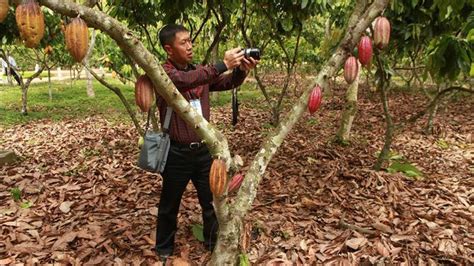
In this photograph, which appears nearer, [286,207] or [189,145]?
[189,145]

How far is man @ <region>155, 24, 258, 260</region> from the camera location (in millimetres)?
1742

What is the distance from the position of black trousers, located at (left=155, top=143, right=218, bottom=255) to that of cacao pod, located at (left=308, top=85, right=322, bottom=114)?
0.75 m

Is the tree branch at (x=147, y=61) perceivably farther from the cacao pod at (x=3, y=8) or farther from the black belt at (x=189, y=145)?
→ the black belt at (x=189, y=145)

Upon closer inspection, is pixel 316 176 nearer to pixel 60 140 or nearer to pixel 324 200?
pixel 324 200

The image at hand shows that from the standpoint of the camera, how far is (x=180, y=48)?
1.97 metres

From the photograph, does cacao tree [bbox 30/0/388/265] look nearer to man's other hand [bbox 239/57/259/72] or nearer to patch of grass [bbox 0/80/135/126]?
man's other hand [bbox 239/57/259/72]

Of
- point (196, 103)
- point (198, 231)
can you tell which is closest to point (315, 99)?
point (196, 103)

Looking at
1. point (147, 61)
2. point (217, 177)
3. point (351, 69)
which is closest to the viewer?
point (147, 61)

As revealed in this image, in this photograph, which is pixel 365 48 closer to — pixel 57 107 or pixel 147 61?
pixel 147 61

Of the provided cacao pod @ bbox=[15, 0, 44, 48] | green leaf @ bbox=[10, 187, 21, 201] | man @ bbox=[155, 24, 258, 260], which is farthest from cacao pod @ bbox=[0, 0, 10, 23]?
green leaf @ bbox=[10, 187, 21, 201]

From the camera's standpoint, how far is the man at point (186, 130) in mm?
1742

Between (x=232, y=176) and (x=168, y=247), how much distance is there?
2.98 feet

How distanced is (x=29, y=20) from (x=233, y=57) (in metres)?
0.85

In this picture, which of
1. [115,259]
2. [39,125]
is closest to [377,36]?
[115,259]
